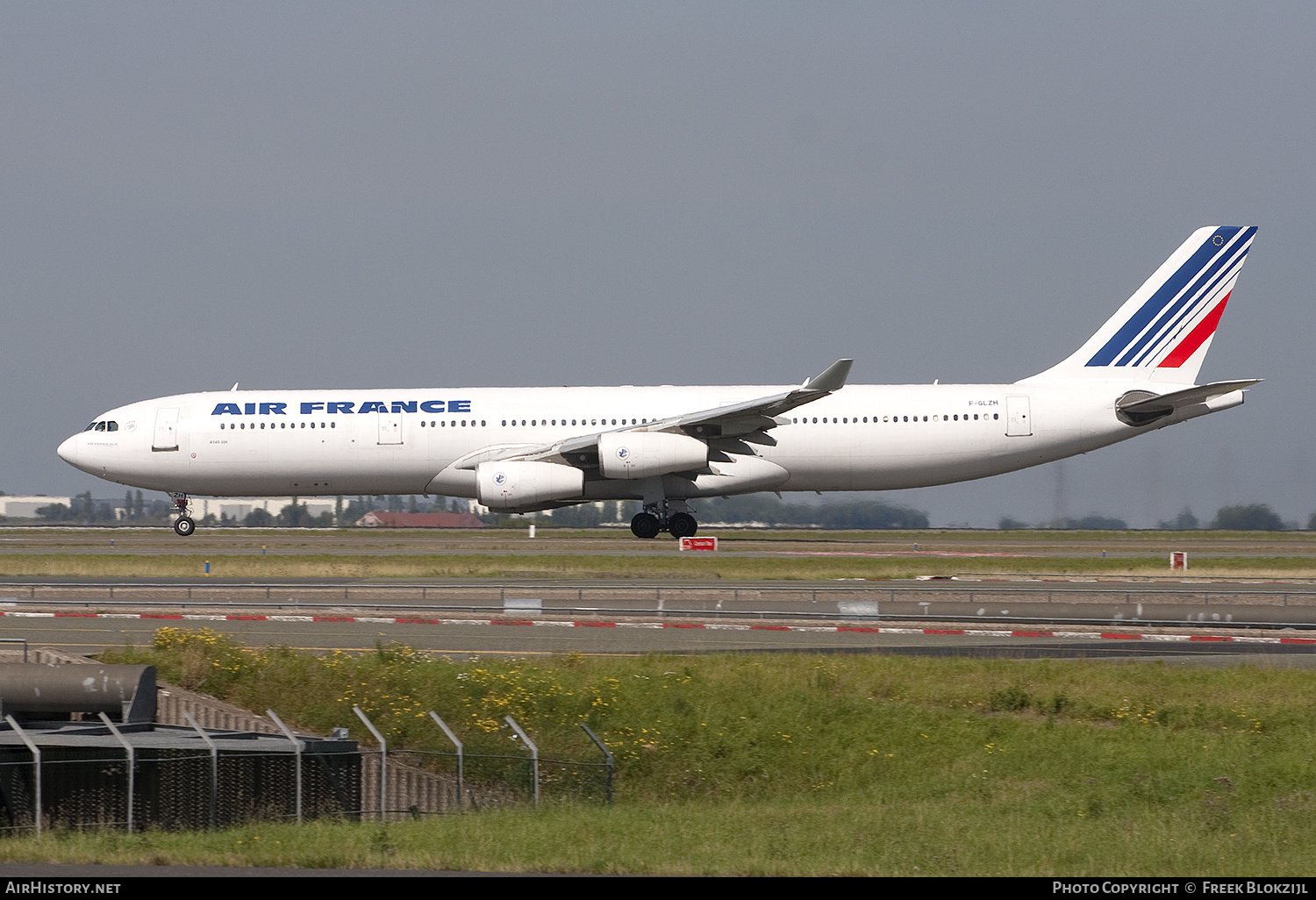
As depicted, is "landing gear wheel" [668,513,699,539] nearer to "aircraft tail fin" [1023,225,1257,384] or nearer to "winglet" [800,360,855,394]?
"winglet" [800,360,855,394]

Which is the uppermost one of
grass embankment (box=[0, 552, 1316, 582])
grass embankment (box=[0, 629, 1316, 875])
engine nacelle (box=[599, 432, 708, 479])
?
engine nacelle (box=[599, 432, 708, 479])

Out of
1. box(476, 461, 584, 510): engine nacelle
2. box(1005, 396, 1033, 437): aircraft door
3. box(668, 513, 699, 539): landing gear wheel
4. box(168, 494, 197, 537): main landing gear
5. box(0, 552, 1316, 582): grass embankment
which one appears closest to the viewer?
box(0, 552, 1316, 582): grass embankment

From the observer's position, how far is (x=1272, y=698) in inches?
695

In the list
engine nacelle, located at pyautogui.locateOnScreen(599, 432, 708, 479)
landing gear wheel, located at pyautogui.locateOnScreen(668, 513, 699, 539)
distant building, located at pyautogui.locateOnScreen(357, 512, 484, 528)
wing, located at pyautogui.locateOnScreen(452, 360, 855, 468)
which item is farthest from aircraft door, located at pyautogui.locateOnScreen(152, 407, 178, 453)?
distant building, located at pyautogui.locateOnScreen(357, 512, 484, 528)

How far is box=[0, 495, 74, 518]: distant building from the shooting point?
448 feet

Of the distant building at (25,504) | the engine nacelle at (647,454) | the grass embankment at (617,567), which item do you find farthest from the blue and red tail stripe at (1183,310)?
the distant building at (25,504)

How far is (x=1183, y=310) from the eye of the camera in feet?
139

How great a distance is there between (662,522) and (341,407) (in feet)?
34.7

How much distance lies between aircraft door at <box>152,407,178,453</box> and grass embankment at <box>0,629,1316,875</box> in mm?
23002

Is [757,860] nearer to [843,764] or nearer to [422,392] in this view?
[843,764]

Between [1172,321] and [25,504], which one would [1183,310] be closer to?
[1172,321]

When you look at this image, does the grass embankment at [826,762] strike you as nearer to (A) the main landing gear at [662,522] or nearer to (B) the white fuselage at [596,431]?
(A) the main landing gear at [662,522]
